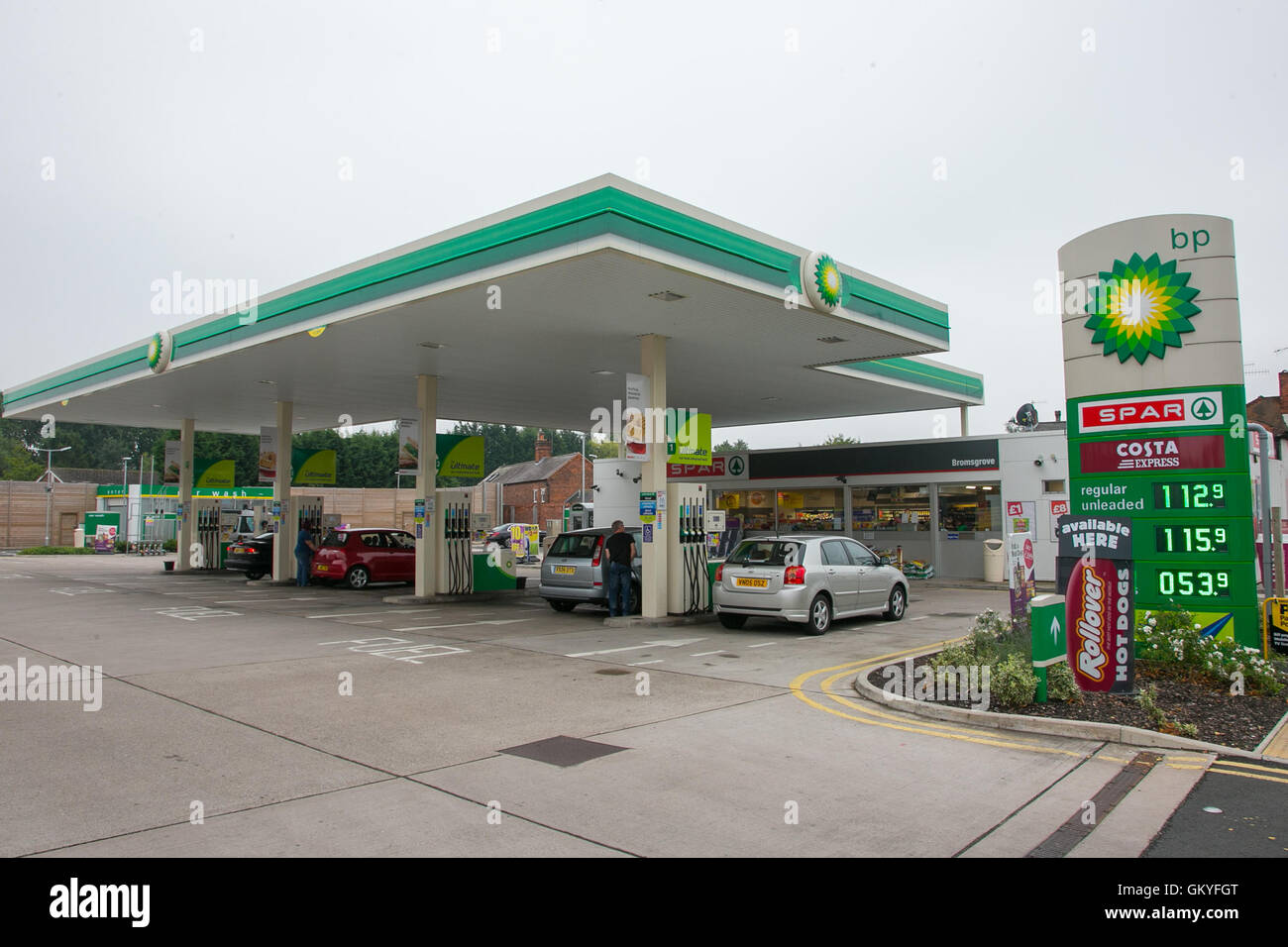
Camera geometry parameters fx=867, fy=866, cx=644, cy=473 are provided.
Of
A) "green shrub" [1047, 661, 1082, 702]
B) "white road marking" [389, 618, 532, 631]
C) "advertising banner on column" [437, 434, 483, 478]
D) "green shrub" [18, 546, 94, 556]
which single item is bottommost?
"white road marking" [389, 618, 532, 631]

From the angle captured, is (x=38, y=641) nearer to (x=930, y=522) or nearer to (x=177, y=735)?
(x=177, y=735)

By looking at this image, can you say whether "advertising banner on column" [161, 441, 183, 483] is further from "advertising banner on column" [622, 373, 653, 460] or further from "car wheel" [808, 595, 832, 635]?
"car wheel" [808, 595, 832, 635]

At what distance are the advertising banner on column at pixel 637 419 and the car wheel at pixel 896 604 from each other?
15.7ft

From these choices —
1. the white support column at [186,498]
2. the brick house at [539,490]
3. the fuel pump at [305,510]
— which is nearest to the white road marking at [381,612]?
the fuel pump at [305,510]

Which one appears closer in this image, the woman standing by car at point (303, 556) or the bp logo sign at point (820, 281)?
the bp logo sign at point (820, 281)

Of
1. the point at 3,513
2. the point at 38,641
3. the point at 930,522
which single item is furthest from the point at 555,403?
the point at 3,513

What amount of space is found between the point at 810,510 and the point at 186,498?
775 inches

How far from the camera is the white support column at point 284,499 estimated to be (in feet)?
75.5

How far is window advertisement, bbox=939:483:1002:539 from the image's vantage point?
22891mm

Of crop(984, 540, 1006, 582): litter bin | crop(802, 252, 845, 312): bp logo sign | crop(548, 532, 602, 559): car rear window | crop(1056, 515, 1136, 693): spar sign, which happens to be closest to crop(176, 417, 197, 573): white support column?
crop(548, 532, 602, 559): car rear window

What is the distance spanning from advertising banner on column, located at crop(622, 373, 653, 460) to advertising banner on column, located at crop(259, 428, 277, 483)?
13.5 m

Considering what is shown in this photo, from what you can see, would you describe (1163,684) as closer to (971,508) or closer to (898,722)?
(898,722)

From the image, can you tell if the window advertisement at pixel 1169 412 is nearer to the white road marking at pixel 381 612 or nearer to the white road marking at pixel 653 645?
the white road marking at pixel 653 645

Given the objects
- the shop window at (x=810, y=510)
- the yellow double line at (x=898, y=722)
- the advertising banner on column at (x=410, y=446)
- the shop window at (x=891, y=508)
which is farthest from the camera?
the shop window at (x=810, y=510)
